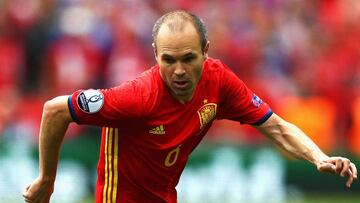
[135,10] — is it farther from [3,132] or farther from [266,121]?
[266,121]

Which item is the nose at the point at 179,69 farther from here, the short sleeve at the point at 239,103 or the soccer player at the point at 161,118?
the short sleeve at the point at 239,103

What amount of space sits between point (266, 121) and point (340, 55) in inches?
322

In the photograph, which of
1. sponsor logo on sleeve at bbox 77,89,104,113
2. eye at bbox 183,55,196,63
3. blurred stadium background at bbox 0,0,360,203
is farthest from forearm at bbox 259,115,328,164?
blurred stadium background at bbox 0,0,360,203

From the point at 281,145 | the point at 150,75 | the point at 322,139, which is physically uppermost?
the point at 150,75

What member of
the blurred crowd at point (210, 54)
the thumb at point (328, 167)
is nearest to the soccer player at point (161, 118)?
the thumb at point (328, 167)

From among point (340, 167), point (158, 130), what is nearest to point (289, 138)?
point (340, 167)

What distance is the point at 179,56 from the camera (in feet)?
23.9

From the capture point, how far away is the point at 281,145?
8.14 m

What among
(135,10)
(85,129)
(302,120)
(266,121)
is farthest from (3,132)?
(266,121)

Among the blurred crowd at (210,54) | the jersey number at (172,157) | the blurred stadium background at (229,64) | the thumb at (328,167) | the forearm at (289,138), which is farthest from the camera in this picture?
the blurred crowd at (210,54)

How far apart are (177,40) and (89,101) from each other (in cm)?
70

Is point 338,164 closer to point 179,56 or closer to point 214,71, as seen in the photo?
point 214,71

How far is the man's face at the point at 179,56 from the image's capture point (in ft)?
24.0

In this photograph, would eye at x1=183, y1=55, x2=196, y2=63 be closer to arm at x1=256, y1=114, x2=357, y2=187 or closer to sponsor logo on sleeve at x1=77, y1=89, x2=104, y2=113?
sponsor logo on sleeve at x1=77, y1=89, x2=104, y2=113
